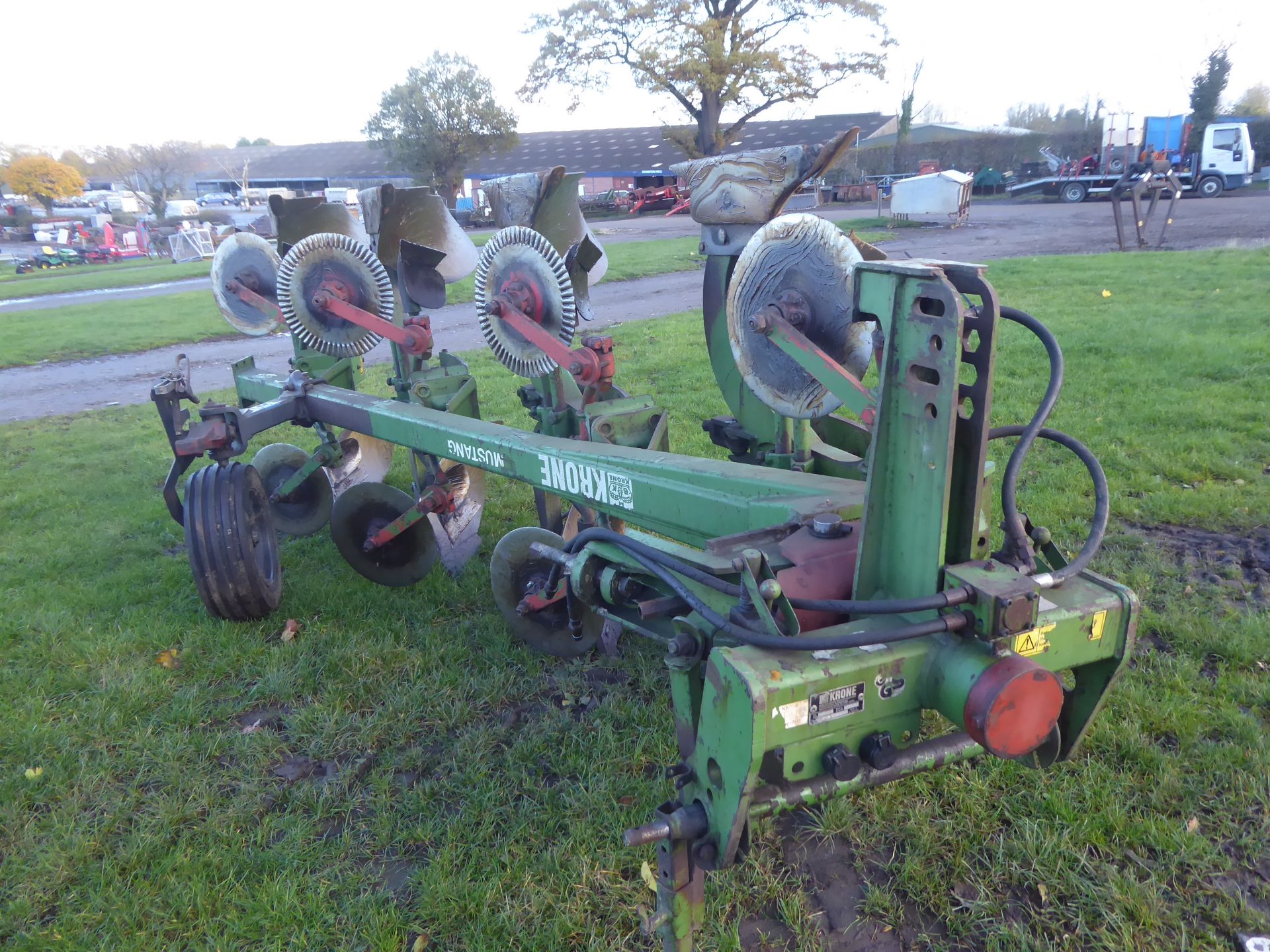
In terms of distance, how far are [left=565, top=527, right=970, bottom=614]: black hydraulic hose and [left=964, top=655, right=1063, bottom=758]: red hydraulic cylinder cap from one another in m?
0.16

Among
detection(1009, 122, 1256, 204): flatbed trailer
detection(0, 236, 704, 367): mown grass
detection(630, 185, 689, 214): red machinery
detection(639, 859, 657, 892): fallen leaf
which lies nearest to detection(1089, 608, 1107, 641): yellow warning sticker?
detection(639, 859, 657, 892): fallen leaf

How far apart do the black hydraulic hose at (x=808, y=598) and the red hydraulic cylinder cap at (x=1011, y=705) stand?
0.16 m

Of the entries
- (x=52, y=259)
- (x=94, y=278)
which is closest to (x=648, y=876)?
(x=94, y=278)

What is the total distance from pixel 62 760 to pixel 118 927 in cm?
100

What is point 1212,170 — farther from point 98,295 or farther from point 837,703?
point 837,703

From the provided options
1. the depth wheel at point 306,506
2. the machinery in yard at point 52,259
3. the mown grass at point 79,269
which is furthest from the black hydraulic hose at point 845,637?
the machinery in yard at point 52,259

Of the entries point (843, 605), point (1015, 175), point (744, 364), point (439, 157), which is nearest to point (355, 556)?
point (744, 364)

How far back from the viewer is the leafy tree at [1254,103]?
144 ft

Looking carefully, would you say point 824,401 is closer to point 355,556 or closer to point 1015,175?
point 355,556

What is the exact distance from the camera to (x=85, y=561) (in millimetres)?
5066

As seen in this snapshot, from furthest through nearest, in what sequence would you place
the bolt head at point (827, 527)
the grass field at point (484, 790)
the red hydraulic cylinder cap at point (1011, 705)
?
the grass field at point (484, 790), the bolt head at point (827, 527), the red hydraulic cylinder cap at point (1011, 705)

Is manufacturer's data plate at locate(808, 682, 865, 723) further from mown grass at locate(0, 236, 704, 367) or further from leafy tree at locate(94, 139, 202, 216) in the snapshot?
leafy tree at locate(94, 139, 202, 216)

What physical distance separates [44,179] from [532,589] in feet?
214

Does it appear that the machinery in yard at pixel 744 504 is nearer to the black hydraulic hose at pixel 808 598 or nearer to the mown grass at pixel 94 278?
the black hydraulic hose at pixel 808 598
